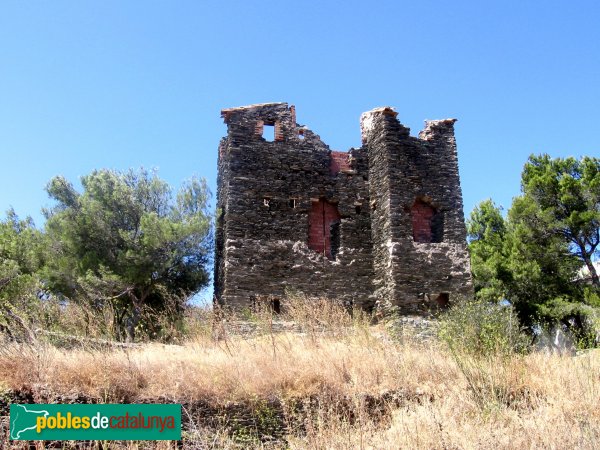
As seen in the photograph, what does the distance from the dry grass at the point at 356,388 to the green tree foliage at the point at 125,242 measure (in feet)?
20.1

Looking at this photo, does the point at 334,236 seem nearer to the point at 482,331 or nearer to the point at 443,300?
the point at 443,300

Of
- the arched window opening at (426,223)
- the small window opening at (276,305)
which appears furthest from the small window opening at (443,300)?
the small window opening at (276,305)

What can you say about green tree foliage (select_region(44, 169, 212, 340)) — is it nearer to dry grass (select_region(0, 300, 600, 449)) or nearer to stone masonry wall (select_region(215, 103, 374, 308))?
stone masonry wall (select_region(215, 103, 374, 308))

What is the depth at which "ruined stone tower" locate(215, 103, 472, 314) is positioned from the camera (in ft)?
43.9

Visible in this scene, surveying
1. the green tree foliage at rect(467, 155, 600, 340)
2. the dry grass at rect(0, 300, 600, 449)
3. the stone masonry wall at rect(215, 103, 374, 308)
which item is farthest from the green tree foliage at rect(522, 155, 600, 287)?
the dry grass at rect(0, 300, 600, 449)

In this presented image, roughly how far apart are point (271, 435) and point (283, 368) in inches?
36.6

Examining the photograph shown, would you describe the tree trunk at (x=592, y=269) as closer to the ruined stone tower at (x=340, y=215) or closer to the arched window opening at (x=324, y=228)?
the ruined stone tower at (x=340, y=215)

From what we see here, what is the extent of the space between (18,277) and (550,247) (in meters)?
15.8

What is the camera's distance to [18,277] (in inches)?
425

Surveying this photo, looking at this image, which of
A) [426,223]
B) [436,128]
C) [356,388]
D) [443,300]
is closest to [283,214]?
[426,223]

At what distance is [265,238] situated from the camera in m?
13.8

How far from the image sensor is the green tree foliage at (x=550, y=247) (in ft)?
60.0

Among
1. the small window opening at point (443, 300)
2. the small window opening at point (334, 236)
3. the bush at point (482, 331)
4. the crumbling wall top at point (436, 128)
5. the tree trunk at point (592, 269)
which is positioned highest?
the crumbling wall top at point (436, 128)

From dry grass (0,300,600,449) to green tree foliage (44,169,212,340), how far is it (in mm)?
6132
